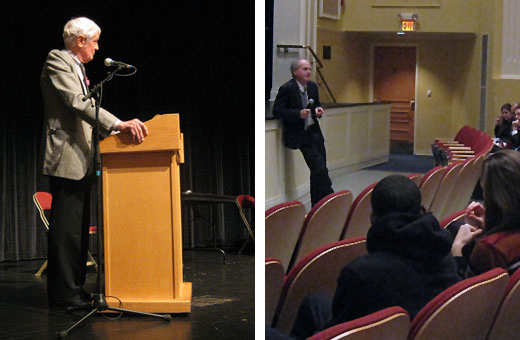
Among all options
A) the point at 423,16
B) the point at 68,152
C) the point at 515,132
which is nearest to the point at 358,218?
the point at 515,132

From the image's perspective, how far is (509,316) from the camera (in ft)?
6.57

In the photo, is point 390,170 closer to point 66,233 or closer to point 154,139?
point 154,139

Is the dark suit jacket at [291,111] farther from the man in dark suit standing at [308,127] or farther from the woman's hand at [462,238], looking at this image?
the woman's hand at [462,238]

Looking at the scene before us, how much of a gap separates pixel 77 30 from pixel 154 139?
0.55 m

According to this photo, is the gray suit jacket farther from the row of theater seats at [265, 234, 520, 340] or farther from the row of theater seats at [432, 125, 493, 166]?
the row of theater seats at [432, 125, 493, 166]

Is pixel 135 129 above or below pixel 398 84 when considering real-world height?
below

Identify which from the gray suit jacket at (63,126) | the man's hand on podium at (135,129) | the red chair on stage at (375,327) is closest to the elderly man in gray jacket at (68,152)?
the gray suit jacket at (63,126)

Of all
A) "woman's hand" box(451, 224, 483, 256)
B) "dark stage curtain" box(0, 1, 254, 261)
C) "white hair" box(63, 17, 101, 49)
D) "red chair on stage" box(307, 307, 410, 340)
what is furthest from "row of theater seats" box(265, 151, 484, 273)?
"dark stage curtain" box(0, 1, 254, 261)

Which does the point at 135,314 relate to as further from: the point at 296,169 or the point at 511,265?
the point at 511,265

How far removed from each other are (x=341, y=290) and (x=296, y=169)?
0.66m

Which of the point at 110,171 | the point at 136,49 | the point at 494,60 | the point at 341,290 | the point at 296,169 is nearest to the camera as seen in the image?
the point at 341,290

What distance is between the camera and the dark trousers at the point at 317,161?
2.49 m

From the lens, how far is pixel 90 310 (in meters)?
3.01

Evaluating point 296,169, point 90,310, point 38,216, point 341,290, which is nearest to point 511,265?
point 341,290
